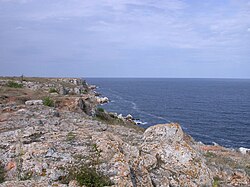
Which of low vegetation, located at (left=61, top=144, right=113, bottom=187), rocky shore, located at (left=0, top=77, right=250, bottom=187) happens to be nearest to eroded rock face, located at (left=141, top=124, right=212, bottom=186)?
rocky shore, located at (left=0, top=77, right=250, bottom=187)

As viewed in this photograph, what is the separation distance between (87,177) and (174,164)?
4.86 metres

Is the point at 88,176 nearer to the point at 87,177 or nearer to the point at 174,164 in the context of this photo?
Result: the point at 87,177

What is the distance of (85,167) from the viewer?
33.7ft

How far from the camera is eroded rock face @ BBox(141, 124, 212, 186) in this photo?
39.5 feet

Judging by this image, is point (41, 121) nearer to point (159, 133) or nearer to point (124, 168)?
point (159, 133)

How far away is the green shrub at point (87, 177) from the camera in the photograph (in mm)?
9594

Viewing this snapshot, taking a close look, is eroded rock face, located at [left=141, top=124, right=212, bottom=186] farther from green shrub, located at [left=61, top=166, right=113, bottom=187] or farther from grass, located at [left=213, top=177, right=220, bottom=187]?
green shrub, located at [left=61, top=166, right=113, bottom=187]

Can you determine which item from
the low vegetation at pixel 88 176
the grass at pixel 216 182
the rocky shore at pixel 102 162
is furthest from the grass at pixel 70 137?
the grass at pixel 216 182

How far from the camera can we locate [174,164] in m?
13.1

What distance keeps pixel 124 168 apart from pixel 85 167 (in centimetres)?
138

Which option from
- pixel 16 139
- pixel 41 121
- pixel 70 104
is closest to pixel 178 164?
pixel 16 139

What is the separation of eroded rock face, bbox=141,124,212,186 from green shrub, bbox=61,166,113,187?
2.55 metres

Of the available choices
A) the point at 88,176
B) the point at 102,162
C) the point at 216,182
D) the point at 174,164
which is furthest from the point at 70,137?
the point at 216,182

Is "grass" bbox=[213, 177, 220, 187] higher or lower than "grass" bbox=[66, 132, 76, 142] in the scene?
lower
